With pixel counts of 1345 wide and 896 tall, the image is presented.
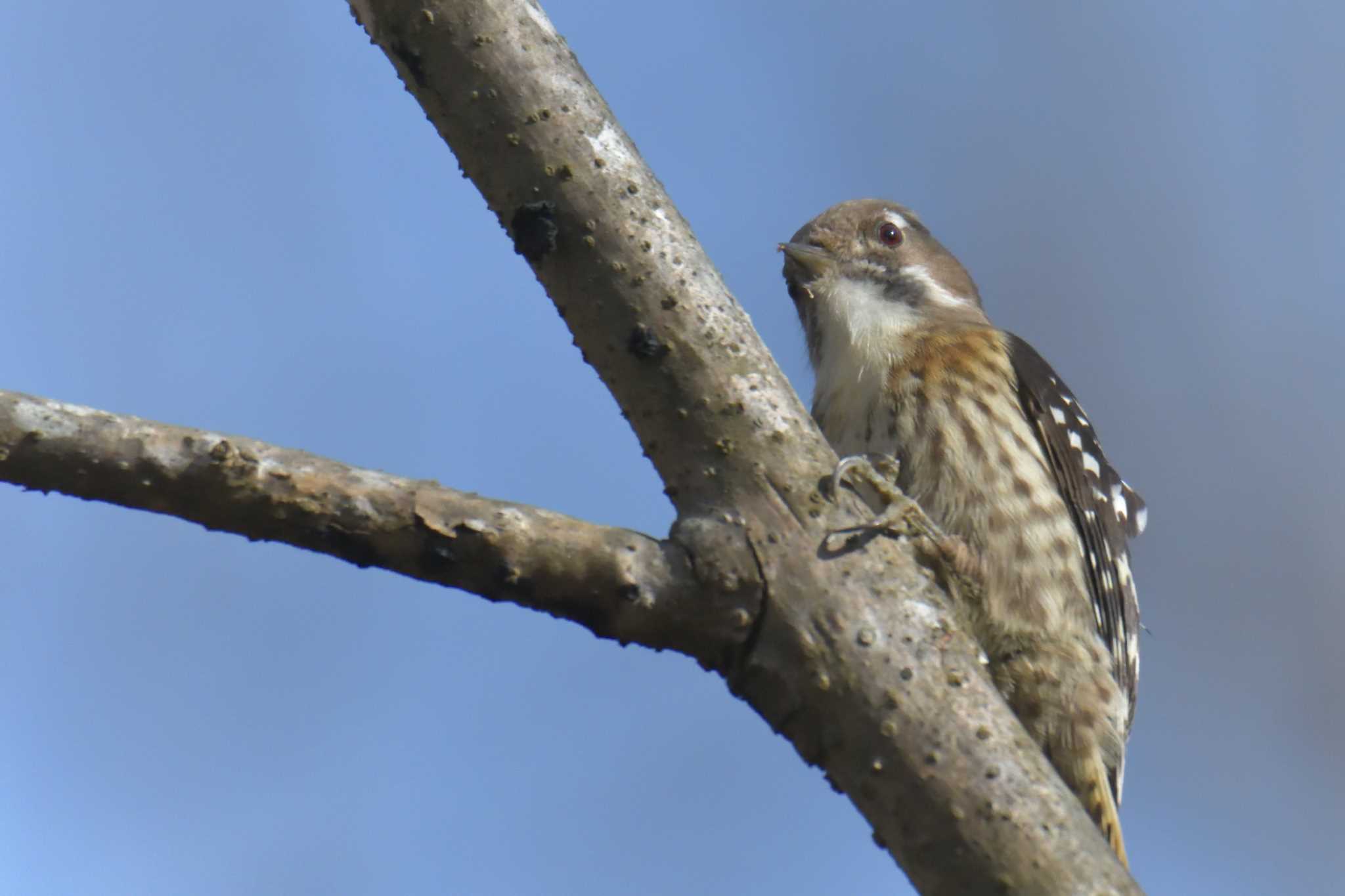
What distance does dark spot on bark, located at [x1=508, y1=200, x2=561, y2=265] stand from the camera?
2549 millimetres

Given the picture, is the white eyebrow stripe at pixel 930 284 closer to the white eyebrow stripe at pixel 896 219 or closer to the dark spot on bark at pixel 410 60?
the white eyebrow stripe at pixel 896 219

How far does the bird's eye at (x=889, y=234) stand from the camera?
5.20 metres

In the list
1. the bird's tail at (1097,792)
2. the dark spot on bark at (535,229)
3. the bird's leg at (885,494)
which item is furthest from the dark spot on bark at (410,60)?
the bird's tail at (1097,792)

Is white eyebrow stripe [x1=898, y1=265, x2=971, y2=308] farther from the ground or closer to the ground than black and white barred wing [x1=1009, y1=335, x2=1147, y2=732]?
farther from the ground

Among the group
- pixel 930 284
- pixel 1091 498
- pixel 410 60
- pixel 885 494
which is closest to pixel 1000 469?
pixel 1091 498

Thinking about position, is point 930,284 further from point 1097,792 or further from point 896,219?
point 1097,792

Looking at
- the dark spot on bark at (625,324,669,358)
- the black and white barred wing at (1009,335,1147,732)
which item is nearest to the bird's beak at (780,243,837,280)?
the black and white barred wing at (1009,335,1147,732)

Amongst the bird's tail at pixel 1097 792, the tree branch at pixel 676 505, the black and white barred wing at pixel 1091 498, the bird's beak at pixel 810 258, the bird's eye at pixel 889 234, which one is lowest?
the tree branch at pixel 676 505

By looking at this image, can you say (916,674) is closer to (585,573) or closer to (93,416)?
(585,573)

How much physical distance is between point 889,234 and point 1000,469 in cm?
134

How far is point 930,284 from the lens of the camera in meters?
5.13

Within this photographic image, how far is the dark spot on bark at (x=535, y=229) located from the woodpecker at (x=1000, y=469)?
1.70 m

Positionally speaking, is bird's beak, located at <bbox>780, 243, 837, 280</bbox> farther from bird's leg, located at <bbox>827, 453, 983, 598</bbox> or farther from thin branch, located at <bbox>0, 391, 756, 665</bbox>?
thin branch, located at <bbox>0, 391, 756, 665</bbox>

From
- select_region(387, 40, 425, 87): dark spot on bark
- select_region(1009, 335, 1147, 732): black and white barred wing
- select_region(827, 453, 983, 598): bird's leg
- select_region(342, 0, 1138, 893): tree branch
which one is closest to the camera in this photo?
select_region(342, 0, 1138, 893): tree branch
